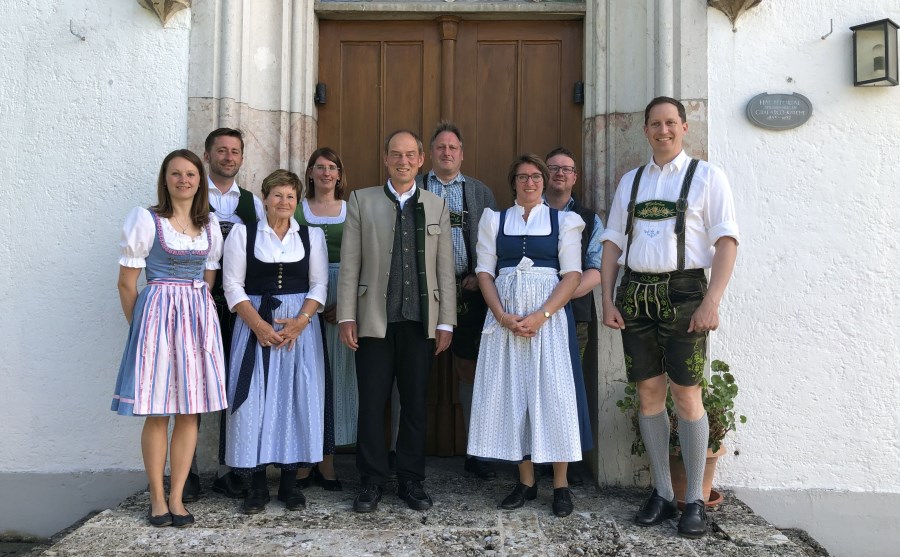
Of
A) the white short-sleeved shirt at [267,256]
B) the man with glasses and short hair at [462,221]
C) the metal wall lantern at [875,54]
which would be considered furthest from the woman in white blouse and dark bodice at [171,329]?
the metal wall lantern at [875,54]

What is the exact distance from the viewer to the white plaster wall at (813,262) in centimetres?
387

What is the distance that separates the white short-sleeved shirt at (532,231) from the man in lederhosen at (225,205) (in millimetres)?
1109

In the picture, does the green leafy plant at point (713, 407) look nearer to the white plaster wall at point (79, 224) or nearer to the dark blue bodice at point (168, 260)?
the dark blue bodice at point (168, 260)

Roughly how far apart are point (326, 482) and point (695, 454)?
1.82m

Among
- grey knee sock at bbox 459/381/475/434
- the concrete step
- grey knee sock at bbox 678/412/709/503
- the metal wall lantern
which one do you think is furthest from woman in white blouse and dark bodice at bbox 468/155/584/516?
Answer: the metal wall lantern

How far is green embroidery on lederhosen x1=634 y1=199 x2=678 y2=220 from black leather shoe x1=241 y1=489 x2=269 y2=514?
2157 mm

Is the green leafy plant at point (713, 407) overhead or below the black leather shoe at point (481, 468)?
overhead

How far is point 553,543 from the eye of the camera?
10.0ft

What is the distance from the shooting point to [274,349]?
3469 mm

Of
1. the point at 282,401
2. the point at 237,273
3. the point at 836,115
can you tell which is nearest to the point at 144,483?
the point at 282,401

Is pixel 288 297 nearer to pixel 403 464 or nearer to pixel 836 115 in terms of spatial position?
pixel 403 464

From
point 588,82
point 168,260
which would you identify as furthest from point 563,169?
point 168,260

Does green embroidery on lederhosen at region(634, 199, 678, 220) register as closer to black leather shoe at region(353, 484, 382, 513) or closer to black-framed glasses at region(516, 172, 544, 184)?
black-framed glasses at region(516, 172, 544, 184)

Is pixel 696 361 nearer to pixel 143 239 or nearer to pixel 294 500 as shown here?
pixel 294 500
